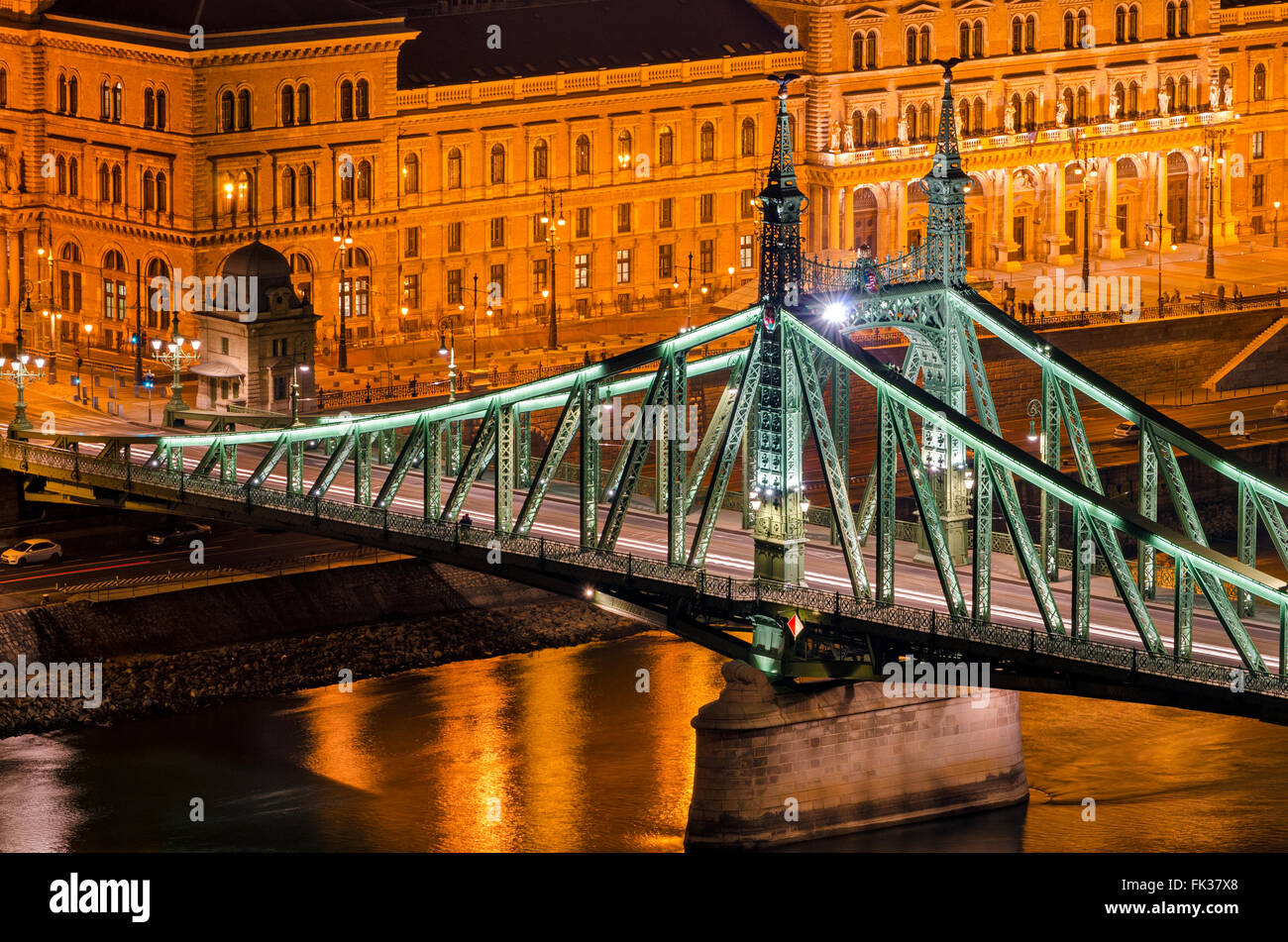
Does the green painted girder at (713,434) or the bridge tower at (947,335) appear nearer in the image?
the green painted girder at (713,434)

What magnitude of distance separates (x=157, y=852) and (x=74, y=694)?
19467 mm

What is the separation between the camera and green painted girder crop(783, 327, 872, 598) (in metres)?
144

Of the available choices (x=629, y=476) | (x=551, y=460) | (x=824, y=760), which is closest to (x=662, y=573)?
(x=629, y=476)

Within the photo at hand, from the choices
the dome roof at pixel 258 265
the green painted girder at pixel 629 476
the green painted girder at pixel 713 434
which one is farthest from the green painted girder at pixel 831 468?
the dome roof at pixel 258 265

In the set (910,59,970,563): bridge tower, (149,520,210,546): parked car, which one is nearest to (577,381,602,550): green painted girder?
(910,59,970,563): bridge tower

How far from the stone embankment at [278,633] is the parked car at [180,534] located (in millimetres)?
6163

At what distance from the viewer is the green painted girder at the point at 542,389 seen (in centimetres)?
15000

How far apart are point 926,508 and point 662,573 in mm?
11960

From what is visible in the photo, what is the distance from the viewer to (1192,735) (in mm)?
164125

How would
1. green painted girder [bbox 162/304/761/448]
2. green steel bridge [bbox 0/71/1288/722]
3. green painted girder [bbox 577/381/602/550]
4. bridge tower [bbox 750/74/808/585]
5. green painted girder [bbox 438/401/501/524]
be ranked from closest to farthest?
1. green steel bridge [bbox 0/71/1288/722]
2. bridge tower [bbox 750/74/808/585]
3. green painted girder [bbox 162/304/761/448]
4. green painted girder [bbox 577/381/602/550]
5. green painted girder [bbox 438/401/501/524]

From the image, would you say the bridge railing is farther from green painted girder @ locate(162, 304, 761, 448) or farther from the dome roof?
the dome roof

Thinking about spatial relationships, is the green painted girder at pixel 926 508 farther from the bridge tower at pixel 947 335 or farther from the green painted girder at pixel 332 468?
the green painted girder at pixel 332 468

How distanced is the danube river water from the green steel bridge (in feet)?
24.9

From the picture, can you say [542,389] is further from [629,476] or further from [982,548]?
[982,548]
